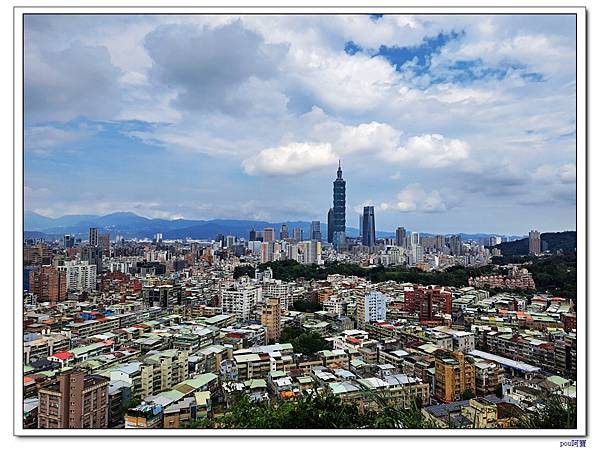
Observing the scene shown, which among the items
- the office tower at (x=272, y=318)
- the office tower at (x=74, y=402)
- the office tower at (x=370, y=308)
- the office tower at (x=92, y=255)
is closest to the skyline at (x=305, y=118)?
the office tower at (x=92, y=255)

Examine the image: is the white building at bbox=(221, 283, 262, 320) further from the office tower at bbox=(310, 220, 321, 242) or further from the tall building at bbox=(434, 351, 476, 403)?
the tall building at bbox=(434, 351, 476, 403)

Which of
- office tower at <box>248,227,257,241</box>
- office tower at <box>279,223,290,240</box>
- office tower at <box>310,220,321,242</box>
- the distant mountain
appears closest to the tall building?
the distant mountain

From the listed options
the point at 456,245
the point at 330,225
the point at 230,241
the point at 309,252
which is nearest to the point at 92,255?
the point at 230,241

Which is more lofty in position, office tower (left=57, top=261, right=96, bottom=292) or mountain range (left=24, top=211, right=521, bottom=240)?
mountain range (left=24, top=211, right=521, bottom=240)

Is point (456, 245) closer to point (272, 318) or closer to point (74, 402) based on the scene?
point (272, 318)

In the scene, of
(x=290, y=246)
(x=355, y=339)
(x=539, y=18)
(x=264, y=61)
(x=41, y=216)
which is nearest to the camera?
(x=539, y=18)
